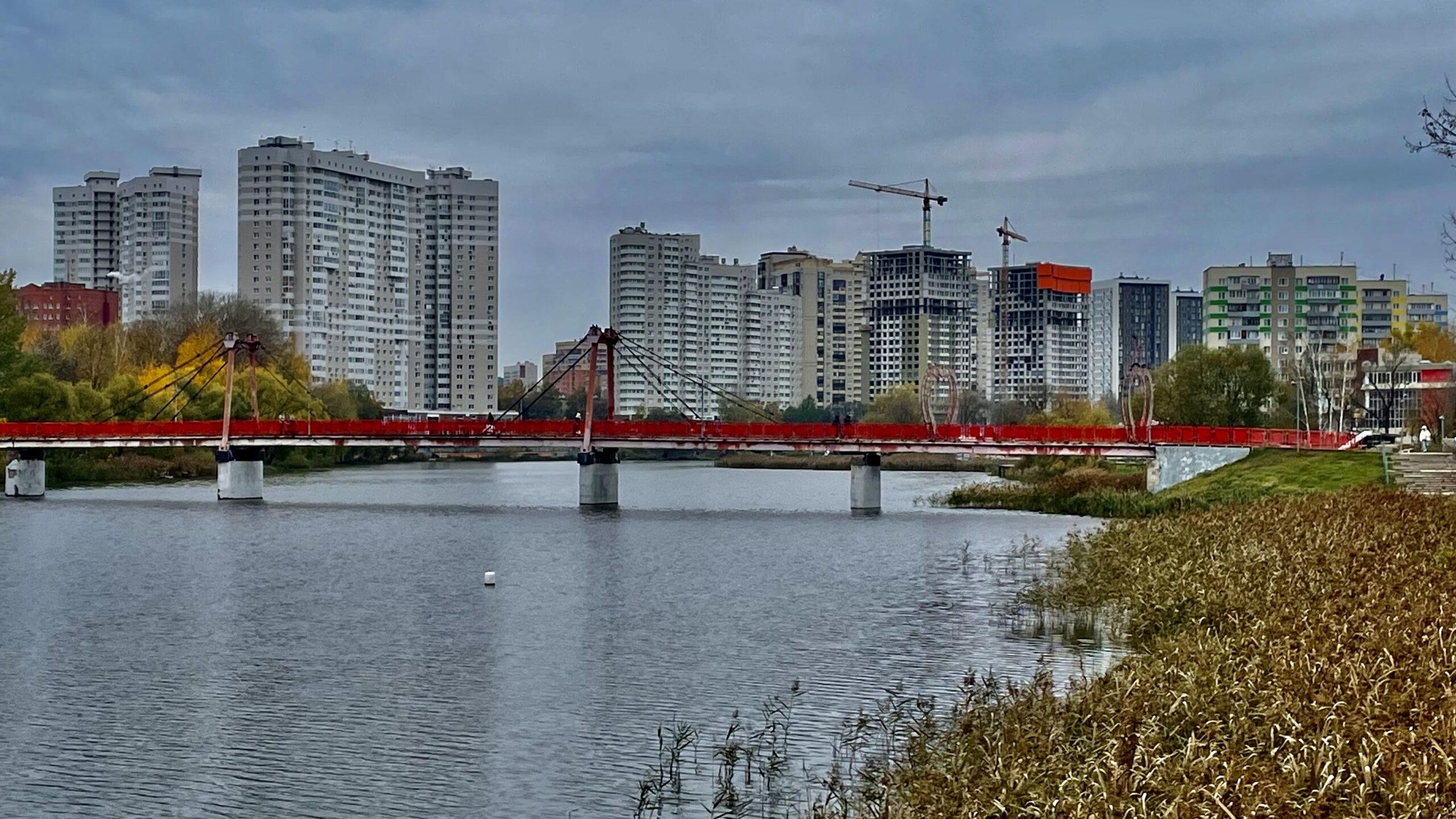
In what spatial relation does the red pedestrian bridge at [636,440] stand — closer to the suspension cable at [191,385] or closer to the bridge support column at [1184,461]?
the bridge support column at [1184,461]

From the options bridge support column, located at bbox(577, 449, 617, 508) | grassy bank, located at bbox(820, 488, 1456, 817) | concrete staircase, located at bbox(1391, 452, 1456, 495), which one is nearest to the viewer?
grassy bank, located at bbox(820, 488, 1456, 817)

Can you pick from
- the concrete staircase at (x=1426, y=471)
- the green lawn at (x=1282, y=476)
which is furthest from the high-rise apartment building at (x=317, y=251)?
the concrete staircase at (x=1426, y=471)

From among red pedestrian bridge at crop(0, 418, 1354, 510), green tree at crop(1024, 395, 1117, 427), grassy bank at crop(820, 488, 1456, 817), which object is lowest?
grassy bank at crop(820, 488, 1456, 817)

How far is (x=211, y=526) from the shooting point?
65.1m

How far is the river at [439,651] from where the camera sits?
2058cm

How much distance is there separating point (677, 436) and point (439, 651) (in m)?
47.8

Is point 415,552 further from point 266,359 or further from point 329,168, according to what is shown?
point 329,168

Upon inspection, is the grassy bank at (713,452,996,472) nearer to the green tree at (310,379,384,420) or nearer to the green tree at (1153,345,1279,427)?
the green tree at (1153,345,1279,427)

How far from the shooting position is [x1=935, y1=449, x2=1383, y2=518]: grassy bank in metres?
57.3

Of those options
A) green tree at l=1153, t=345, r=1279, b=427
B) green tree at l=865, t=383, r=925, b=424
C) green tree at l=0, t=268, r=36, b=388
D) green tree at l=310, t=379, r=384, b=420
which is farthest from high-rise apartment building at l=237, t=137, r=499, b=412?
green tree at l=1153, t=345, r=1279, b=427

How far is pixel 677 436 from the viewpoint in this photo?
78.6 metres

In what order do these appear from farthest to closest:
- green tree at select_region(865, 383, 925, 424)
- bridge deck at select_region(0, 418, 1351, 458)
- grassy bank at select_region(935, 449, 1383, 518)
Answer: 1. green tree at select_region(865, 383, 925, 424)
2. bridge deck at select_region(0, 418, 1351, 458)
3. grassy bank at select_region(935, 449, 1383, 518)

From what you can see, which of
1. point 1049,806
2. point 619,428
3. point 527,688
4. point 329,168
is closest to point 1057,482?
point 619,428

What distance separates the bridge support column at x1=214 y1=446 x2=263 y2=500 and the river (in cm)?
1787
